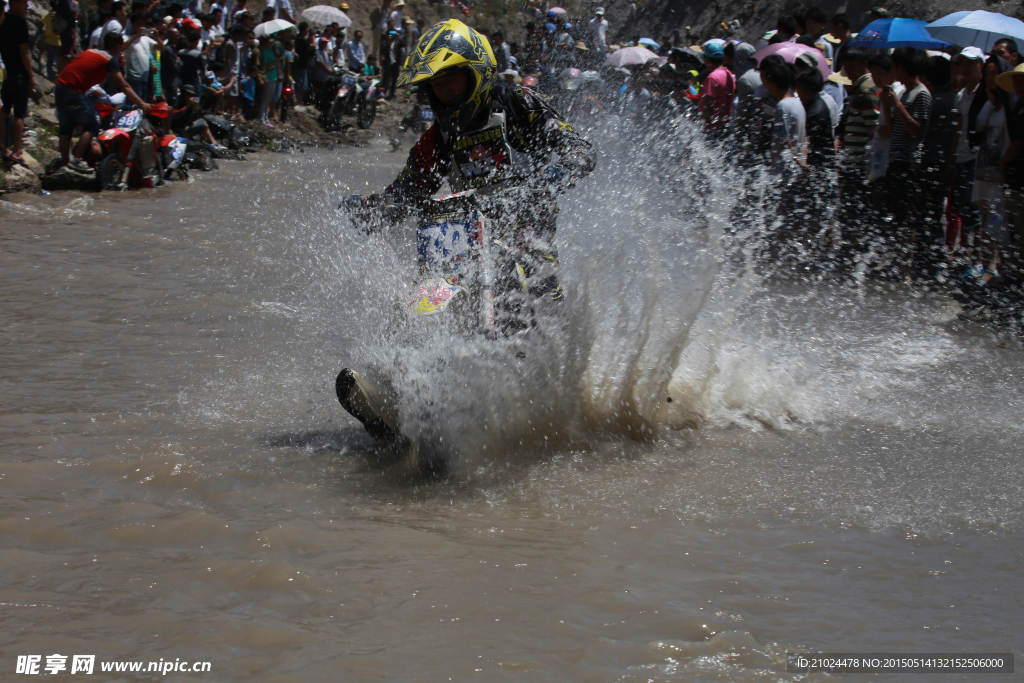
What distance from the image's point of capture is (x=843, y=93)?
28.1 ft

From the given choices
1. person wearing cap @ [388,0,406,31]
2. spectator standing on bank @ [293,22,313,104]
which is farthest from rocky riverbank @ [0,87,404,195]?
person wearing cap @ [388,0,406,31]

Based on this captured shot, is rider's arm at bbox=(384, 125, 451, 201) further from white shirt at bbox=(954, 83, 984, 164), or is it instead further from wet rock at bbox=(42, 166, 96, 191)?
wet rock at bbox=(42, 166, 96, 191)

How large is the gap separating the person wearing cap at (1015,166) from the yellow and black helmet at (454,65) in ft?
13.3

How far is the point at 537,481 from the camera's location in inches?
143

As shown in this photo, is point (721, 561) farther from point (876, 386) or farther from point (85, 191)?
point (85, 191)

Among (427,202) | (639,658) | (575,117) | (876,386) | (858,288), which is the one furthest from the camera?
(575,117)

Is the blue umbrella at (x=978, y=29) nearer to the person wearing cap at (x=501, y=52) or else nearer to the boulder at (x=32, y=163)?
the boulder at (x=32, y=163)

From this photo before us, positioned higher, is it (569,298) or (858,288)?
(569,298)

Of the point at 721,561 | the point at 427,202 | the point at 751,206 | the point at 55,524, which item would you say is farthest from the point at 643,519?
the point at 751,206

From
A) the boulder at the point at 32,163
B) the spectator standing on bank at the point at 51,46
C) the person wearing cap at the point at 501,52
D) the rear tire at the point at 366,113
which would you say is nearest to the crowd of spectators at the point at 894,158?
the boulder at the point at 32,163

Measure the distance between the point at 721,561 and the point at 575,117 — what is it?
11564 mm

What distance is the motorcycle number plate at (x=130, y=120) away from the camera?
10.1 m

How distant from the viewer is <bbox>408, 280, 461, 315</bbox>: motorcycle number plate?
3615mm

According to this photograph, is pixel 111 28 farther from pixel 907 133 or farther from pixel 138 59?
pixel 907 133
